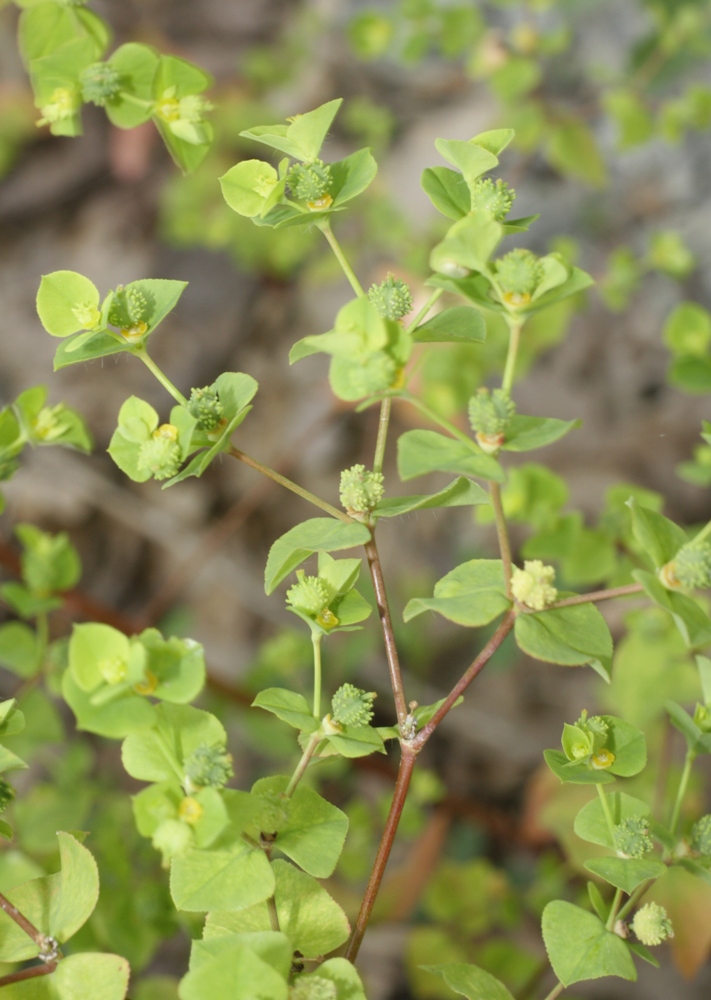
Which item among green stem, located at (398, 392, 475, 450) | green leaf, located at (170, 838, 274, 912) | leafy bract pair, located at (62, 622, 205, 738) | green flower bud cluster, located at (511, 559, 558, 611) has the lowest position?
green leaf, located at (170, 838, 274, 912)

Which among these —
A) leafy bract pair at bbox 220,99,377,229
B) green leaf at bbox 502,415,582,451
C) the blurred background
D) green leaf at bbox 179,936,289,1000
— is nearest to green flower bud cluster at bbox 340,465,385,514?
green leaf at bbox 502,415,582,451

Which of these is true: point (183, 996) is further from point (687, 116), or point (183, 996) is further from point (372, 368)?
point (687, 116)

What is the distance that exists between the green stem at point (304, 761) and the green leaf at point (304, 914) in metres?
0.07

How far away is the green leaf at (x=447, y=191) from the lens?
0.66 meters

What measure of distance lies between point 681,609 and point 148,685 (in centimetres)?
38

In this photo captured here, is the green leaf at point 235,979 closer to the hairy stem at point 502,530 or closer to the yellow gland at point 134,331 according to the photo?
the hairy stem at point 502,530

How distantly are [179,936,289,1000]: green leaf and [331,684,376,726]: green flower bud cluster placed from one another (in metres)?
0.18

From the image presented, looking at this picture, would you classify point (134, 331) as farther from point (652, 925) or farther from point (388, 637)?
point (652, 925)

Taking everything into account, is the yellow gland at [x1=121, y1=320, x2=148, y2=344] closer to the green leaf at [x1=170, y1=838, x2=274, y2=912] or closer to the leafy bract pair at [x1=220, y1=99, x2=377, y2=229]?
the leafy bract pair at [x1=220, y1=99, x2=377, y2=229]

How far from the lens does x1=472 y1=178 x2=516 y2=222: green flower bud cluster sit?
25.2 inches

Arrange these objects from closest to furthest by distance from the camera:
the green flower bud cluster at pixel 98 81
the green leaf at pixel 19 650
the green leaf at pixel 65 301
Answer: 1. the green leaf at pixel 65 301
2. the green flower bud cluster at pixel 98 81
3. the green leaf at pixel 19 650

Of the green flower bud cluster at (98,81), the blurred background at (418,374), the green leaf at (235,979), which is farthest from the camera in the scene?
the blurred background at (418,374)

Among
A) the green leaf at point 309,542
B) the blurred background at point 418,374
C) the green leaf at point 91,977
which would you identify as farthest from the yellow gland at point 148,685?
the blurred background at point 418,374

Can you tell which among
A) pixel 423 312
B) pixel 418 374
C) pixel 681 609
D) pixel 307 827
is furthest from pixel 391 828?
pixel 418 374
